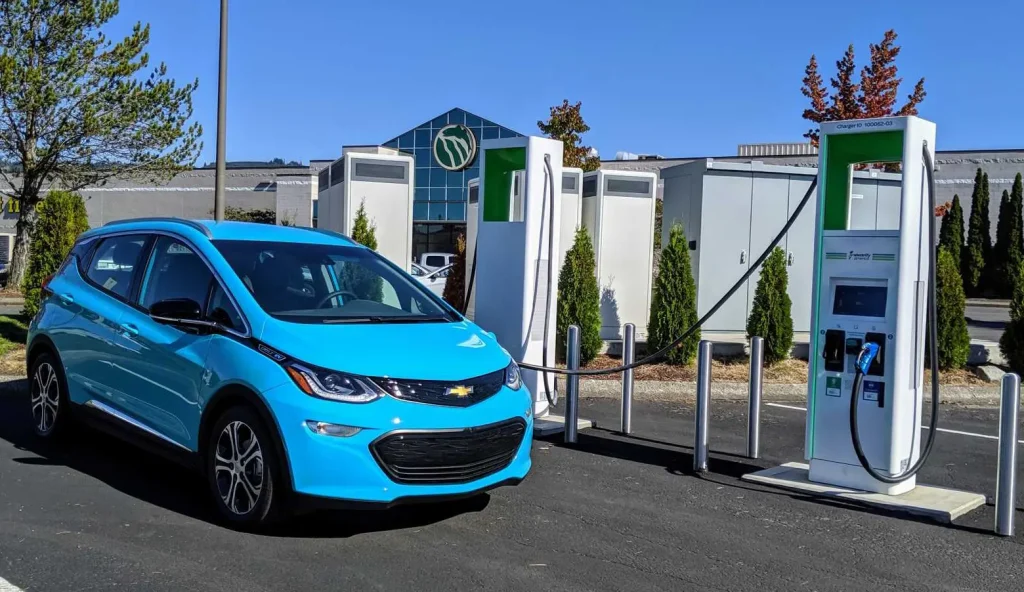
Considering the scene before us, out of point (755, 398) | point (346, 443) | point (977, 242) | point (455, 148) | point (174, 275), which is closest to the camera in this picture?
point (346, 443)

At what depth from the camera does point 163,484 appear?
611cm

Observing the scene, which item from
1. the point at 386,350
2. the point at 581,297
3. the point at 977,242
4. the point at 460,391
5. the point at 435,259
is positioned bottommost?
the point at 460,391

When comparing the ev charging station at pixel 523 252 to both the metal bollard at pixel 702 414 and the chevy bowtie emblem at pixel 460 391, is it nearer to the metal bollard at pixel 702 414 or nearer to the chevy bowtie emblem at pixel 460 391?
the metal bollard at pixel 702 414

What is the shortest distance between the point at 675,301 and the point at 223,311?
7.39 meters

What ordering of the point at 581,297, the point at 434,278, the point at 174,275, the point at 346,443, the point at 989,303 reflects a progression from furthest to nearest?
the point at 989,303, the point at 434,278, the point at 581,297, the point at 174,275, the point at 346,443

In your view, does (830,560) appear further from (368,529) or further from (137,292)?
(137,292)

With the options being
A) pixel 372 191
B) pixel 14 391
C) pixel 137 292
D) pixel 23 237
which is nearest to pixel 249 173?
pixel 23 237

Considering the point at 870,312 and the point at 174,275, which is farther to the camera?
the point at 870,312

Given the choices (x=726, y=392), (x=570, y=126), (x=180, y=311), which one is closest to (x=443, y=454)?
(x=180, y=311)

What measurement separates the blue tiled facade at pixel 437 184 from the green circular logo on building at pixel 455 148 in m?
10.1

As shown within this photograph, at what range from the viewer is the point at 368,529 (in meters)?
5.26

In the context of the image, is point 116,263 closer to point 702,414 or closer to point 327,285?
point 327,285

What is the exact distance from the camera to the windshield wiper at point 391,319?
5.55 metres

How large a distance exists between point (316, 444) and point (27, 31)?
22542 mm
